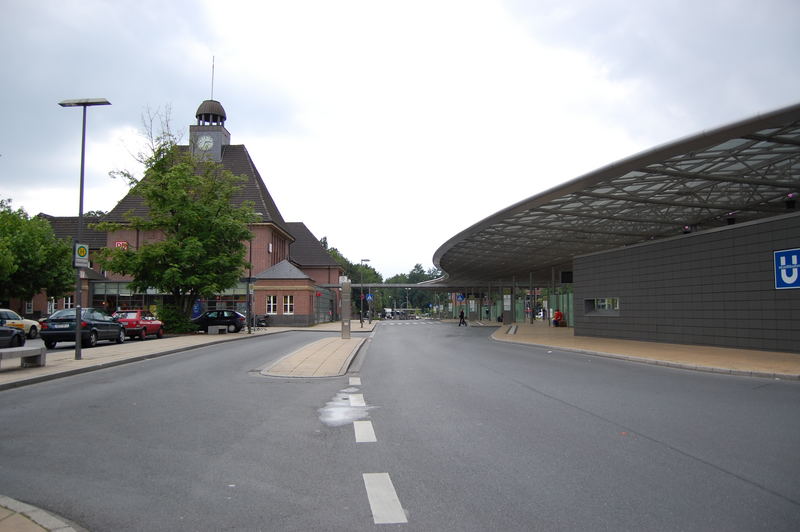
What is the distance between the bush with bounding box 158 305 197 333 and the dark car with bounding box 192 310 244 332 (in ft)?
5.67

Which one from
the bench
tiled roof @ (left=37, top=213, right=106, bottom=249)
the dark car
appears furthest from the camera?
tiled roof @ (left=37, top=213, right=106, bottom=249)

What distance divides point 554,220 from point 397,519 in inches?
993

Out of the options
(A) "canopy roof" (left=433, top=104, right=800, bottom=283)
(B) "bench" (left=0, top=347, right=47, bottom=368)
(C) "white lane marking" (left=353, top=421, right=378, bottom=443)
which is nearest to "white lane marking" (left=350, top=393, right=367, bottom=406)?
(C) "white lane marking" (left=353, top=421, right=378, bottom=443)

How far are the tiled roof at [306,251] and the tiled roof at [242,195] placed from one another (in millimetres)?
13234

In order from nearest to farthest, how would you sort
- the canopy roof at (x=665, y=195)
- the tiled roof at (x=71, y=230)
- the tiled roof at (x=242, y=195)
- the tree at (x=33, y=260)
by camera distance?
the canopy roof at (x=665, y=195) < the tree at (x=33, y=260) < the tiled roof at (x=242, y=195) < the tiled roof at (x=71, y=230)

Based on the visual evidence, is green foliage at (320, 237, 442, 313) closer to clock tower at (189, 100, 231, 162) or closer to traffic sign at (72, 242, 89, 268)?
clock tower at (189, 100, 231, 162)

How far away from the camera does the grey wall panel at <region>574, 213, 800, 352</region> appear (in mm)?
18609

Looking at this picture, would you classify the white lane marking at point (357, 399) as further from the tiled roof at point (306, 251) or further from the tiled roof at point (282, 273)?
the tiled roof at point (306, 251)

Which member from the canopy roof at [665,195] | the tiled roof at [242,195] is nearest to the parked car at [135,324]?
the canopy roof at [665,195]

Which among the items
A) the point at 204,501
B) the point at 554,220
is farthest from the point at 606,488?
the point at 554,220

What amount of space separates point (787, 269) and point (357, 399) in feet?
48.7

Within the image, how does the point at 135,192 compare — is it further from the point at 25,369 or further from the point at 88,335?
the point at 25,369

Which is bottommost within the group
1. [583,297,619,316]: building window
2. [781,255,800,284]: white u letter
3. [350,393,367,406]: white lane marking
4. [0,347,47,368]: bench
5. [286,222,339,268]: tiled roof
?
[350,393,367,406]: white lane marking

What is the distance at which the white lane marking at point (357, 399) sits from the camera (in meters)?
9.68
